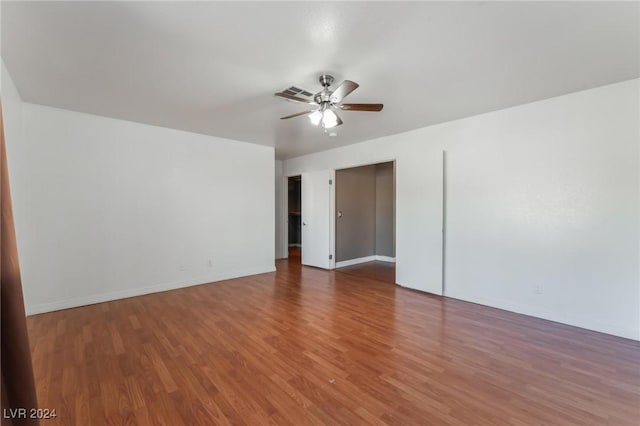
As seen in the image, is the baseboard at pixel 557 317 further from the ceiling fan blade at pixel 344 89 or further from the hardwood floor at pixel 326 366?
the ceiling fan blade at pixel 344 89

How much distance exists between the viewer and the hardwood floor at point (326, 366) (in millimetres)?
1713

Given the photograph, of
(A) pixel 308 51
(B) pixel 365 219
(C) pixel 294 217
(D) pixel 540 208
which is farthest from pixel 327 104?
(C) pixel 294 217

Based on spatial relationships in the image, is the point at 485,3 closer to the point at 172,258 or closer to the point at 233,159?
the point at 233,159

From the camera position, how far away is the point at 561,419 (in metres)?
1.65

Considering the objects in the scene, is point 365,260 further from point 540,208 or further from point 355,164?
point 540,208

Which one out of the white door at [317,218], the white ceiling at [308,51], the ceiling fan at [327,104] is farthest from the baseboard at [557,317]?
the ceiling fan at [327,104]

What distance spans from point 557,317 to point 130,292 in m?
5.41

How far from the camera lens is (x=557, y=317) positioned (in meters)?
3.05

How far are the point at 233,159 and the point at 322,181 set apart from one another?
1825 mm

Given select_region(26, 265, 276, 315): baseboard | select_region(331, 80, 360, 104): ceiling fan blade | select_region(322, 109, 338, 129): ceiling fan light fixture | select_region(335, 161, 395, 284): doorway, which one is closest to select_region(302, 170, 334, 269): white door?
select_region(335, 161, 395, 284): doorway

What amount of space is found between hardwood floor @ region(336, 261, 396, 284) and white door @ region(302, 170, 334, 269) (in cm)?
50

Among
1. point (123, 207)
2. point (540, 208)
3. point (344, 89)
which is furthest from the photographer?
point (123, 207)

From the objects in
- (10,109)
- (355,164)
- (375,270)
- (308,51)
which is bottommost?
(375,270)

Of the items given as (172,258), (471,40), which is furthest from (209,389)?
(471,40)
